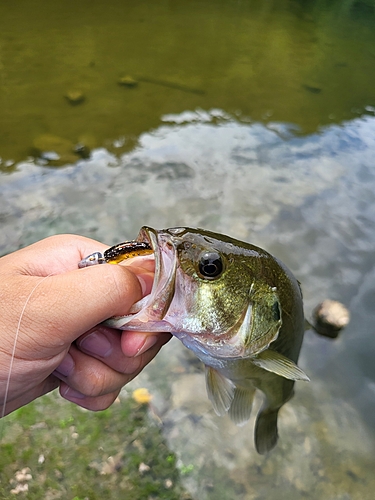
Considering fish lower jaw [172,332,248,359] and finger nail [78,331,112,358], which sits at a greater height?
fish lower jaw [172,332,248,359]

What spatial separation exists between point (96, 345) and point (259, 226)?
384 centimetres

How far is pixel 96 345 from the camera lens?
5.50 feet

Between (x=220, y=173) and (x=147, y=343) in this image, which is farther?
(x=220, y=173)

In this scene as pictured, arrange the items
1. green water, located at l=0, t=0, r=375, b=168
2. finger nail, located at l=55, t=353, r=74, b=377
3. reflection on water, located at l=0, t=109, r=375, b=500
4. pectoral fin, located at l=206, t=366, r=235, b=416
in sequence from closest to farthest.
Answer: finger nail, located at l=55, t=353, r=74, b=377 → pectoral fin, located at l=206, t=366, r=235, b=416 → reflection on water, located at l=0, t=109, r=375, b=500 → green water, located at l=0, t=0, r=375, b=168

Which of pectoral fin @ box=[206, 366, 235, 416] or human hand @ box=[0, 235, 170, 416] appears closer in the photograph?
human hand @ box=[0, 235, 170, 416]

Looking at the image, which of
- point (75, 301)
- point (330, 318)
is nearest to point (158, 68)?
point (330, 318)

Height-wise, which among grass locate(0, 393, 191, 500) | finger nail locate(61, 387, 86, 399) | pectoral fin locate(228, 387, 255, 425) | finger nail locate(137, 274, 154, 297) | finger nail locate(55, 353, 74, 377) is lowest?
grass locate(0, 393, 191, 500)

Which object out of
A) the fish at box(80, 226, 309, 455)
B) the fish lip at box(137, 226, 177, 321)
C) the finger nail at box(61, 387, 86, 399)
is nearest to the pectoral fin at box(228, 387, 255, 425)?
the fish at box(80, 226, 309, 455)

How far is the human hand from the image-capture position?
4.25ft

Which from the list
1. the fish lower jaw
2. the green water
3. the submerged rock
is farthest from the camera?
the green water

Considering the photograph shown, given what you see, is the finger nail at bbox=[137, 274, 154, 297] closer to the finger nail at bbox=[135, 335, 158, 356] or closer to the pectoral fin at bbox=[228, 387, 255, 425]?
the finger nail at bbox=[135, 335, 158, 356]

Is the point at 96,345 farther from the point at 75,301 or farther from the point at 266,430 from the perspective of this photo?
the point at 266,430

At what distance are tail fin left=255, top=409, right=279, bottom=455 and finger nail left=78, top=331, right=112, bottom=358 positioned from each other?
4.73 feet

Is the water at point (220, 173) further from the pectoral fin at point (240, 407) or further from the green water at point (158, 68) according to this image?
the pectoral fin at point (240, 407)
